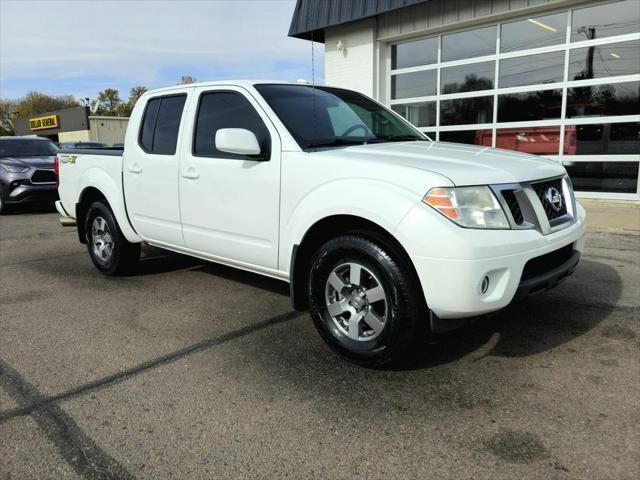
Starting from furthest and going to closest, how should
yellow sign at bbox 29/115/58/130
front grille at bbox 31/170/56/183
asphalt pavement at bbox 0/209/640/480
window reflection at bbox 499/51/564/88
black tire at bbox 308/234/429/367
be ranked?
yellow sign at bbox 29/115/58/130 → front grille at bbox 31/170/56/183 → window reflection at bbox 499/51/564/88 → black tire at bbox 308/234/429/367 → asphalt pavement at bbox 0/209/640/480

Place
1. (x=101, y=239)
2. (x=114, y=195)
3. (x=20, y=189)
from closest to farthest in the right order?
1. (x=114, y=195)
2. (x=101, y=239)
3. (x=20, y=189)

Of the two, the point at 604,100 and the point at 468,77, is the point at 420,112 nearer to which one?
the point at 468,77

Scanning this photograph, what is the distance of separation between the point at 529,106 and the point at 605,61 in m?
1.47

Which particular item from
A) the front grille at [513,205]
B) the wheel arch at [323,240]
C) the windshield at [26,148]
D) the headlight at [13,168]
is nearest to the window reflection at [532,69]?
the front grille at [513,205]

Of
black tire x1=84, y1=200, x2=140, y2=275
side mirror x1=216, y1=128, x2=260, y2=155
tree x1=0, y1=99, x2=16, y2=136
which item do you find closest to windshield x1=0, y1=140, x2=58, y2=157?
black tire x1=84, y1=200, x2=140, y2=275

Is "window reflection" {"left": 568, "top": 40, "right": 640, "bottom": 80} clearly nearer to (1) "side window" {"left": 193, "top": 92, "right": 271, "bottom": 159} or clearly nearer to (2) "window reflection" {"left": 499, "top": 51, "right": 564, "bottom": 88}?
(2) "window reflection" {"left": 499, "top": 51, "right": 564, "bottom": 88}

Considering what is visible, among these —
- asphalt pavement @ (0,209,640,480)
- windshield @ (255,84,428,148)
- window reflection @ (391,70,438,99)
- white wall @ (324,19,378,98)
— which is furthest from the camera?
white wall @ (324,19,378,98)

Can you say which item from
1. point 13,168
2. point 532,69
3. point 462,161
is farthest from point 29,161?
point 462,161

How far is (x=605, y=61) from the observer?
9477 mm

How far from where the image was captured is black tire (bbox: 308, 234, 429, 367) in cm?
300

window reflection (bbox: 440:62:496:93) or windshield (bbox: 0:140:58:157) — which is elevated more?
window reflection (bbox: 440:62:496:93)

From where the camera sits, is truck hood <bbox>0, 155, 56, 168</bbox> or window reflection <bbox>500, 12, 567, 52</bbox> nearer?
window reflection <bbox>500, 12, 567, 52</bbox>

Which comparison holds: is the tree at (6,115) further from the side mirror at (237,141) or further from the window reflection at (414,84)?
the side mirror at (237,141)

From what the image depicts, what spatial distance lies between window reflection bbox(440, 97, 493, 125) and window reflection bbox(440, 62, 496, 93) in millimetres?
237
